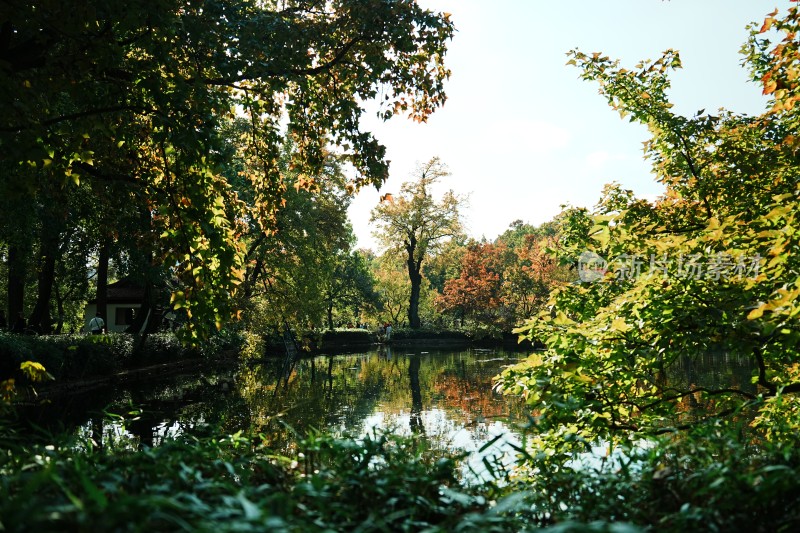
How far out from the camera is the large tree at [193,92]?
5312 millimetres

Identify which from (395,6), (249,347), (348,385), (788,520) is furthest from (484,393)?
(788,520)

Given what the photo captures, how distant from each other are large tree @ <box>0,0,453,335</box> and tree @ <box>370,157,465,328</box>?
38550 mm

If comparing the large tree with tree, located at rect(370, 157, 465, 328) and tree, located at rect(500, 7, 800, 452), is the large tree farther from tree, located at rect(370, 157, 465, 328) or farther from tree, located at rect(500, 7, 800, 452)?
tree, located at rect(370, 157, 465, 328)

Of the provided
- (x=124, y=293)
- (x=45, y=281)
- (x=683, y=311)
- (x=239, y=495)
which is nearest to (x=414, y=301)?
(x=124, y=293)

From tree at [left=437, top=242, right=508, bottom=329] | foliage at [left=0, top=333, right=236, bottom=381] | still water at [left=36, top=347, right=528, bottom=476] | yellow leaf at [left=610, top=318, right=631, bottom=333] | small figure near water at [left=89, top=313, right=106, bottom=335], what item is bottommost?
still water at [left=36, top=347, right=528, bottom=476]

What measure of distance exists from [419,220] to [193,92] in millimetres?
41723

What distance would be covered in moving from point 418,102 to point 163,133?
3.93 metres

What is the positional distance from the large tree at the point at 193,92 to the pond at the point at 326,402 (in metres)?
2.83

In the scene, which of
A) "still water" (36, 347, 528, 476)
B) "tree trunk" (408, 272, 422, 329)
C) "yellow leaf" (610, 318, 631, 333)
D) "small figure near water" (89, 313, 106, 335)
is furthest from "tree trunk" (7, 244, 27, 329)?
"tree trunk" (408, 272, 422, 329)

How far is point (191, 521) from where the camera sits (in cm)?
185

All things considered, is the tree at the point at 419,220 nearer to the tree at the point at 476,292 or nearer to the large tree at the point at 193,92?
the tree at the point at 476,292

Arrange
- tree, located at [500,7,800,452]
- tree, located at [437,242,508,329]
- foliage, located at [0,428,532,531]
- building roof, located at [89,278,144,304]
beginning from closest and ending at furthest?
1. foliage, located at [0,428,532,531]
2. tree, located at [500,7,800,452]
3. building roof, located at [89,278,144,304]
4. tree, located at [437,242,508,329]

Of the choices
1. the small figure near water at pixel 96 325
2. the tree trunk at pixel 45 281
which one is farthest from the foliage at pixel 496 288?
the tree trunk at pixel 45 281

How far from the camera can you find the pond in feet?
37.4
